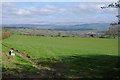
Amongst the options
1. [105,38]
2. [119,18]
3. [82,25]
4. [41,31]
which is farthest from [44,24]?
A: [119,18]

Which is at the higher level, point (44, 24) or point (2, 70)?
point (44, 24)

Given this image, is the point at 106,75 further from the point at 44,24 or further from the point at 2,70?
the point at 44,24

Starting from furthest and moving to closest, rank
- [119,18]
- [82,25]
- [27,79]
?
[82,25]
[119,18]
[27,79]

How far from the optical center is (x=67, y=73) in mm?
9531

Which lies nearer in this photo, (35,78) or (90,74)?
(35,78)

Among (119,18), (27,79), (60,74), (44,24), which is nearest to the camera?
(27,79)

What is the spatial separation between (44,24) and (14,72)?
86.3 m

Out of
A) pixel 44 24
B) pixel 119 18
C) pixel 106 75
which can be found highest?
pixel 44 24

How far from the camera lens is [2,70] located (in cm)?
966

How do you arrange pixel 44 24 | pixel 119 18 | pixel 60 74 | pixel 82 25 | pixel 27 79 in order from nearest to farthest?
pixel 27 79 → pixel 60 74 → pixel 119 18 → pixel 82 25 → pixel 44 24

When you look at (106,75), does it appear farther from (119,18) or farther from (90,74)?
(119,18)

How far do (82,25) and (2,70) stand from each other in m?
68.4

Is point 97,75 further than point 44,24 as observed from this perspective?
No

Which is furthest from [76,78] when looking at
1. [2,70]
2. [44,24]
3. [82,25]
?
[44,24]
